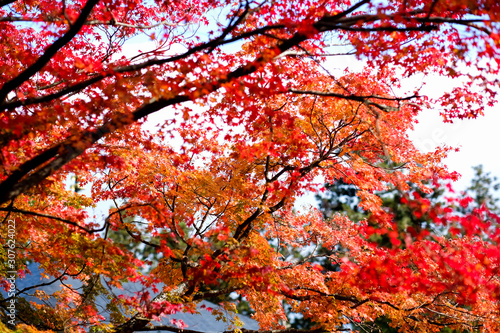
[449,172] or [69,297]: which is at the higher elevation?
[449,172]

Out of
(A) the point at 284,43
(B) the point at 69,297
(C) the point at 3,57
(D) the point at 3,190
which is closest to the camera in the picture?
(D) the point at 3,190

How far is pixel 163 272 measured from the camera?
8.66 m

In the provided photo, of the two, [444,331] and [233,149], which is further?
[444,331]

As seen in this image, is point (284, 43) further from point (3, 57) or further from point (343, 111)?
point (3, 57)

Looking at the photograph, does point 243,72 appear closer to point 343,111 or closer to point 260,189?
point 343,111

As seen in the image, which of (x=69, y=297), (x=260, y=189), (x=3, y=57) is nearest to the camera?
(x=3, y=57)

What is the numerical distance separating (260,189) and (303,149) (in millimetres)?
1525

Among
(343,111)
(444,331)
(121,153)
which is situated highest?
(343,111)

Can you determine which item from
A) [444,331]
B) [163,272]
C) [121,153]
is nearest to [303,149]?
[121,153]

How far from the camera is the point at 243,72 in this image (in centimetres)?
420

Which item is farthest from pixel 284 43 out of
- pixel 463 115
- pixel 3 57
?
pixel 3 57

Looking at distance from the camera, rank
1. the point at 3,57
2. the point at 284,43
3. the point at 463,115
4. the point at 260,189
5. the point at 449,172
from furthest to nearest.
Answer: the point at 449,172
the point at 260,189
the point at 463,115
the point at 3,57
the point at 284,43

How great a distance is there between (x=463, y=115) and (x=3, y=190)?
7641 millimetres

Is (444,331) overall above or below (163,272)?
below
